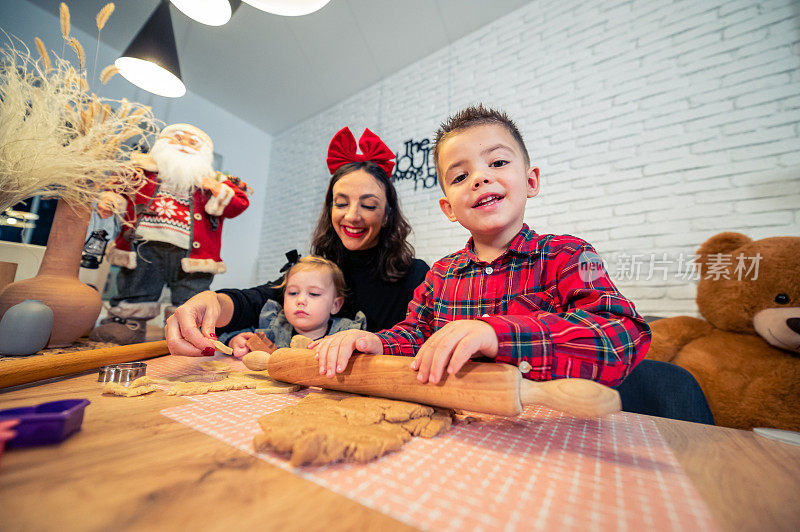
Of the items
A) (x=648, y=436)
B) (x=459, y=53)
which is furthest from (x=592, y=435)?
(x=459, y=53)

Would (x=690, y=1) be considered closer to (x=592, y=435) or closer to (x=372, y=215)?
(x=372, y=215)

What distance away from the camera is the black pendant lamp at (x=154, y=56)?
1781 mm

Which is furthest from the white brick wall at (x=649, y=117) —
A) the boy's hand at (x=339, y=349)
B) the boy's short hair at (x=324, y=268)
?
the boy's hand at (x=339, y=349)

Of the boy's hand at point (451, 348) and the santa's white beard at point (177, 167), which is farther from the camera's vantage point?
the santa's white beard at point (177, 167)

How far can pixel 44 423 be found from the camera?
1.07 feet

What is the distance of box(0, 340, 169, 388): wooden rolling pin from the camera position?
53 cm

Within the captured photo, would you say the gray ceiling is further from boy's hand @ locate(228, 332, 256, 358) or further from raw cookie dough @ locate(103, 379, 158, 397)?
raw cookie dough @ locate(103, 379, 158, 397)

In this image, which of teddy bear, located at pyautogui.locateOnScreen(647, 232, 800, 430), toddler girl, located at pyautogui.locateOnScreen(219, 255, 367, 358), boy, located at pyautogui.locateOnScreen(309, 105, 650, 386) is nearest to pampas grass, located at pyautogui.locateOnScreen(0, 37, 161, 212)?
toddler girl, located at pyautogui.locateOnScreen(219, 255, 367, 358)

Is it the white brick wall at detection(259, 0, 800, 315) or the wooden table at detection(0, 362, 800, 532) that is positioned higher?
the white brick wall at detection(259, 0, 800, 315)

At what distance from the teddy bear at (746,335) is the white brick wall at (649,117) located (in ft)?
1.56

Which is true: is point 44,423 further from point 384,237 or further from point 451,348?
point 384,237

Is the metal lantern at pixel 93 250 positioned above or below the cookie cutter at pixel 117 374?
above

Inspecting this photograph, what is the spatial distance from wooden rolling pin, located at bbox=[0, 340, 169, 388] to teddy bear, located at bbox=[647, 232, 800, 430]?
189 centimetres

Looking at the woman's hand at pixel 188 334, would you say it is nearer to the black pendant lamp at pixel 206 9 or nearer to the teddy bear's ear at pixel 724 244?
the black pendant lamp at pixel 206 9
